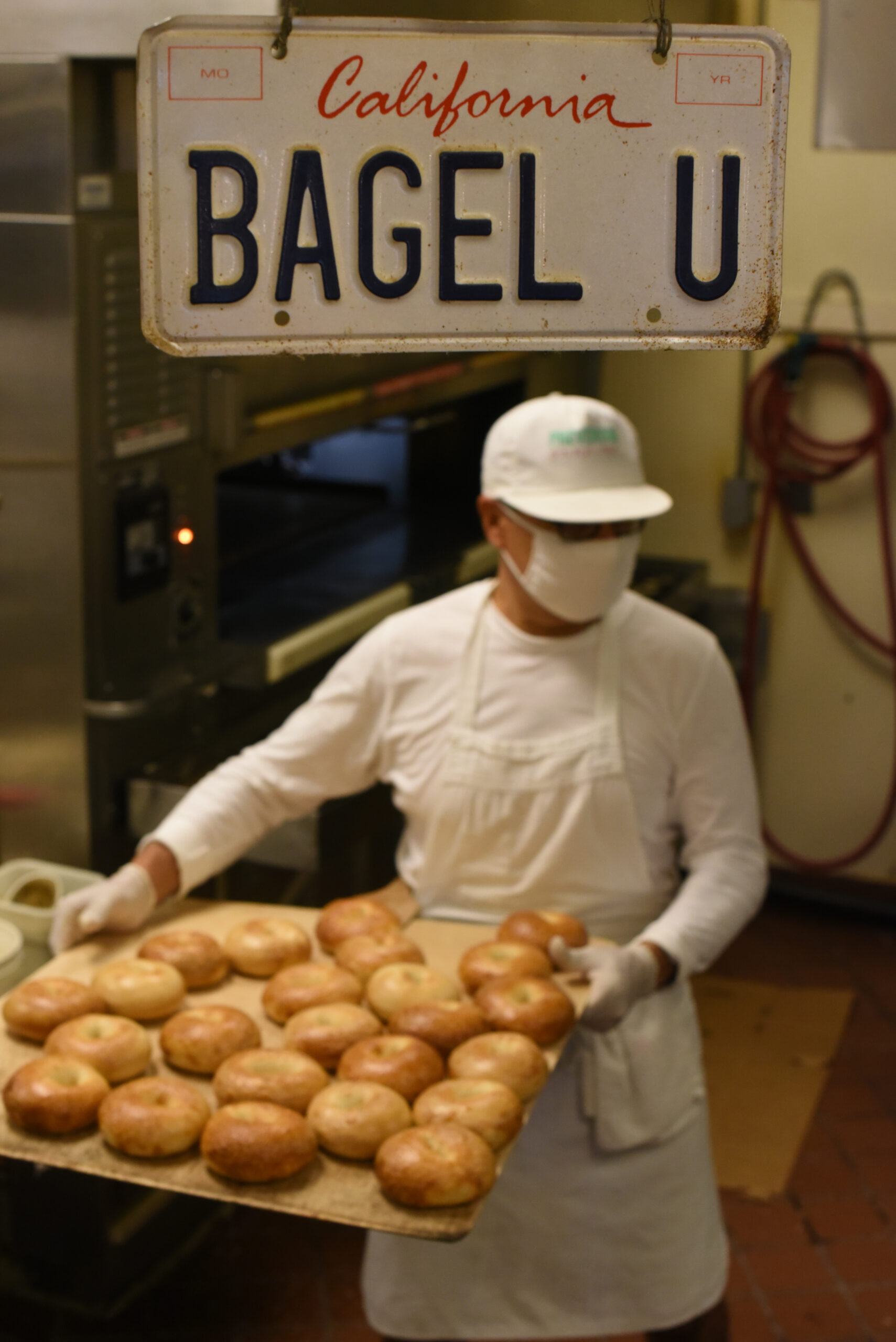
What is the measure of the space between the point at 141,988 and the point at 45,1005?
0.48 feet

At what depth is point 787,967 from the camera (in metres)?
4.88

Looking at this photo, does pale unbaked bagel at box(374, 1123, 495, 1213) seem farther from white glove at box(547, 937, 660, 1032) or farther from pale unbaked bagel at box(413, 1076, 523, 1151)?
white glove at box(547, 937, 660, 1032)

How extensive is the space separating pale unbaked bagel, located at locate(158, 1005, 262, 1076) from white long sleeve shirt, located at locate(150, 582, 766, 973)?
421 millimetres

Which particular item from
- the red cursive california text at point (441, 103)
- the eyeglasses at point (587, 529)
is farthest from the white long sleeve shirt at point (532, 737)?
the red cursive california text at point (441, 103)

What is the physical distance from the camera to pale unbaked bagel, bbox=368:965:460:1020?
2293mm

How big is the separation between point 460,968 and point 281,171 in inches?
58.1

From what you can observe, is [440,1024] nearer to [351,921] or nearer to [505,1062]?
[505,1062]

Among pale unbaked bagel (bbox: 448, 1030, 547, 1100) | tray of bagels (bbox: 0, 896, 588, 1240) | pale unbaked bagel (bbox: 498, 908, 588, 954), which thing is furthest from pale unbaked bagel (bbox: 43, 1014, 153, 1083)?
pale unbaked bagel (bbox: 498, 908, 588, 954)

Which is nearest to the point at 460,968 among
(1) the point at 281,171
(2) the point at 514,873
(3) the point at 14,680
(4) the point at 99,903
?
(2) the point at 514,873

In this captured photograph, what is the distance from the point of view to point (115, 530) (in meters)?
3.03

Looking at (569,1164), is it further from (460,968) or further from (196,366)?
A: (196,366)

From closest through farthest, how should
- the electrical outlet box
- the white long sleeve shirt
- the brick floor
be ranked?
the white long sleeve shirt, the brick floor, the electrical outlet box

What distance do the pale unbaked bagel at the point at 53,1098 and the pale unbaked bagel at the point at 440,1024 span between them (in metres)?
0.47

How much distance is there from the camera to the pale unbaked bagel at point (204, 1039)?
2.15m
